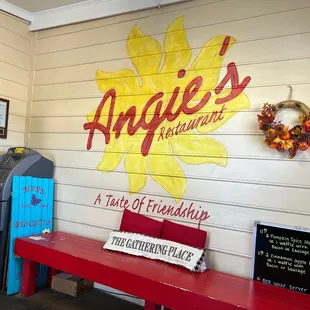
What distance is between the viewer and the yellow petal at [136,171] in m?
3.21

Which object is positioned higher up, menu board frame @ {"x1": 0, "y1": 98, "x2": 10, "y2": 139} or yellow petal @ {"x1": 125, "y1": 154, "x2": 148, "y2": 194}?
menu board frame @ {"x1": 0, "y1": 98, "x2": 10, "y2": 139}

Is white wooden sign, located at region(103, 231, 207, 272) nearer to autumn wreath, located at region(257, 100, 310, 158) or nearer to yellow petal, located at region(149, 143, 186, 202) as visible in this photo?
yellow petal, located at region(149, 143, 186, 202)

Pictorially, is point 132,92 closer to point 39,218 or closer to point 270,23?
point 270,23

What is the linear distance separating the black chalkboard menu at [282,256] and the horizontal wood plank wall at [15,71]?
2.92m

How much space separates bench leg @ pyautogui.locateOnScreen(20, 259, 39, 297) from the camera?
10.5 ft

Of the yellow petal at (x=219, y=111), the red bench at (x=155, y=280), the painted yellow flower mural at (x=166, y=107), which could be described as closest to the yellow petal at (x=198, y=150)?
the painted yellow flower mural at (x=166, y=107)

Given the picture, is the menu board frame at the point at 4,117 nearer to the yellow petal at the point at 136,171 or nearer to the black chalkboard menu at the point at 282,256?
the yellow petal at the point at 136,171

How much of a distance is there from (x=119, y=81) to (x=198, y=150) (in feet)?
3.75

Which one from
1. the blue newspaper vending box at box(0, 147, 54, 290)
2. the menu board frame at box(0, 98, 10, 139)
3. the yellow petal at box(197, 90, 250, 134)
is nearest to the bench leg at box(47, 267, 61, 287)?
the blue newspaper vending box at box(0, 147, 54, 290)

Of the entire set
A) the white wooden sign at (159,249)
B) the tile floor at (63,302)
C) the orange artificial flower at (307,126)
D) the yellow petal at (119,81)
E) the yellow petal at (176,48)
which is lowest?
the tile floor at (63,302)

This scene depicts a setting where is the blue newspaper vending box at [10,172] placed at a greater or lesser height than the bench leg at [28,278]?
greater

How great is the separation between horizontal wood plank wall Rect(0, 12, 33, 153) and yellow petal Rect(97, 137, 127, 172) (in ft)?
4.06

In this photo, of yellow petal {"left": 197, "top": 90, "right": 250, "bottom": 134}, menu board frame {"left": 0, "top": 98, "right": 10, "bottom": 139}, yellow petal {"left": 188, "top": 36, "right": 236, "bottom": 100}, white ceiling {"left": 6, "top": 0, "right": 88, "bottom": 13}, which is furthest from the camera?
menu board frame {"left": 0, "top": 98, "right": 10, "bottom": 139}

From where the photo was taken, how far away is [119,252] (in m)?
2.94
